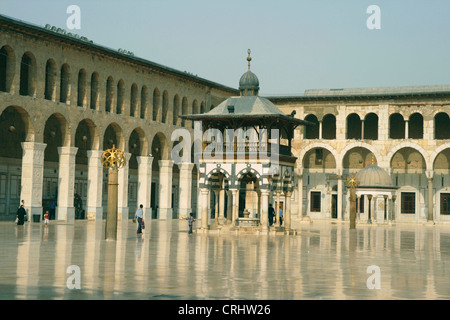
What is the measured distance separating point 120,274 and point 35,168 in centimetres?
2587

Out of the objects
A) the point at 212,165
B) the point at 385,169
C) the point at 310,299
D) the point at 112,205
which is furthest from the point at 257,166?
the point at 385,169

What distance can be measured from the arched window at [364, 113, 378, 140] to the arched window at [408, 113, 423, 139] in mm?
2861

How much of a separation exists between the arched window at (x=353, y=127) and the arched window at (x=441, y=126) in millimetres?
6454

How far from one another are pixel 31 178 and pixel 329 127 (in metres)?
32.4

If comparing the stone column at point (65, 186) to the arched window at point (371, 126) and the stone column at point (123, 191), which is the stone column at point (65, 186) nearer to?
the stone column at point (123, 191)

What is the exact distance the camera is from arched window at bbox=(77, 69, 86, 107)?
143 feet

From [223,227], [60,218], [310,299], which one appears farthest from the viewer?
[60,218]

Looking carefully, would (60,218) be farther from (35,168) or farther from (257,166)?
(257,166)

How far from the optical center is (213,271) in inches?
631

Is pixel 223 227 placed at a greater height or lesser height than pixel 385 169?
lesser

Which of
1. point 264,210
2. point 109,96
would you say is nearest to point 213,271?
point 264,210

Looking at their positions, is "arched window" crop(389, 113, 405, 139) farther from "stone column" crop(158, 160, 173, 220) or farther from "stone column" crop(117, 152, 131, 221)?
"stone column" crop(117, 152, 131, 221)

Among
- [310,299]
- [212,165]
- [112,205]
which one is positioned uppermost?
[212,165]

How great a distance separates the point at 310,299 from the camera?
11883mm
